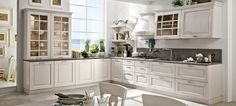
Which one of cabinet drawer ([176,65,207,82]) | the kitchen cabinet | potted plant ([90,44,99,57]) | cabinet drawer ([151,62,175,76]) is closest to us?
cabinet drawer ([176,65,207,82])

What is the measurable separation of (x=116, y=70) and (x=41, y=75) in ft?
7.11

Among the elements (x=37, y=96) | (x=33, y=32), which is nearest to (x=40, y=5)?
(x=33, y=32)

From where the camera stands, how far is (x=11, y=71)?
656 centimetres

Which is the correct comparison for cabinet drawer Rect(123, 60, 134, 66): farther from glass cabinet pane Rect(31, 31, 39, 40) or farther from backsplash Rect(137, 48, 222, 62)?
glass cabinet pane Rect(31, 31, 39, 40)

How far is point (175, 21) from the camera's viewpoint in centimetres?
554

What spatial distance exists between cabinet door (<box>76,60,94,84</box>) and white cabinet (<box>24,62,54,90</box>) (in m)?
0.75

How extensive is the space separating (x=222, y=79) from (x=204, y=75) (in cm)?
58

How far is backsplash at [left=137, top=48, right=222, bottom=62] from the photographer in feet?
16.7

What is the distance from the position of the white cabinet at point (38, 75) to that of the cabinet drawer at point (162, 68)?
2535mm

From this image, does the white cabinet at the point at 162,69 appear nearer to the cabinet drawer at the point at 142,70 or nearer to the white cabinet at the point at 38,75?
the cabinet drawer at the point at 142,70

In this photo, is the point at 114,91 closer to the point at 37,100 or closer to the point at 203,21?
the point at 37,100

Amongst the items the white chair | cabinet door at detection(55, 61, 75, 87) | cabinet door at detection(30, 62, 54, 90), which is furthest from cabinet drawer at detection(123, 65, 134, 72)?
the white chair

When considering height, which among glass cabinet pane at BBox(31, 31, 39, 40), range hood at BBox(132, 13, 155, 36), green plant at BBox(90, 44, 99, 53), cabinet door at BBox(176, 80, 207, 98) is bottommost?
cabinet door at BBox(176, 80, 207, 98)

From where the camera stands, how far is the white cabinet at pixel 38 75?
18.1ft
